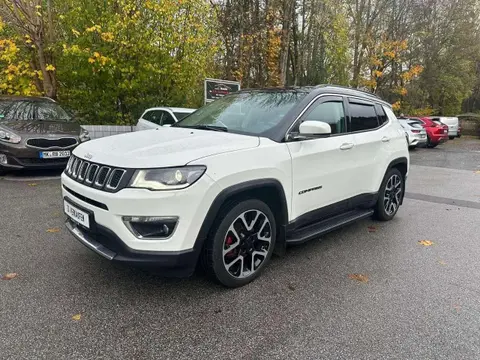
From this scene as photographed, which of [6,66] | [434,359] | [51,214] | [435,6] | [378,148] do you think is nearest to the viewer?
[434,359]

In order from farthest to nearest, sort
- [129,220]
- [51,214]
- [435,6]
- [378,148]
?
[435,6] < [51,214] < [378,148] < [129,220]

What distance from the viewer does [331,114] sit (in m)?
3.65

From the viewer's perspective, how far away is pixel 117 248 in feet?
7.97

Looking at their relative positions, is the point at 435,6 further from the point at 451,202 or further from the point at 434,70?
the point at 451,202

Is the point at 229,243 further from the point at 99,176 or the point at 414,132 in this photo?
the point at 414,132

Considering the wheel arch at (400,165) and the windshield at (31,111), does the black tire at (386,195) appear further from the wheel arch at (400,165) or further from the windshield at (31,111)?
the windshield at (31,111)

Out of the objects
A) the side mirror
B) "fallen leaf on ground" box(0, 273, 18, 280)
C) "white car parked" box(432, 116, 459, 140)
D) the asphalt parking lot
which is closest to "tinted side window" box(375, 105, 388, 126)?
the asphalt parking lot

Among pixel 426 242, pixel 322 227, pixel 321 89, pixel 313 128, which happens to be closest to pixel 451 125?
pixel 426 242

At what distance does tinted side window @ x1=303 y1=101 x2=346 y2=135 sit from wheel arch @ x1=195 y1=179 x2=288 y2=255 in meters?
0.85

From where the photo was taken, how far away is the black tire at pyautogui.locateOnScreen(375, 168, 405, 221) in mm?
4488

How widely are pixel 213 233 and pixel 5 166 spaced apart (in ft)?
18.0

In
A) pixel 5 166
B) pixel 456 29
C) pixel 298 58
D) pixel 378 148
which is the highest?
pixel 456 29

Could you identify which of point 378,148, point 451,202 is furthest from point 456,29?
point 378,148

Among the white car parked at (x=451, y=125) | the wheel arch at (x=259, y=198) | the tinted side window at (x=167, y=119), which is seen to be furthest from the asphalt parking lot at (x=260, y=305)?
the white car parked at (x=451, y=125)
